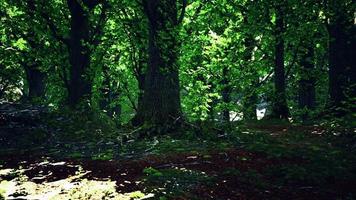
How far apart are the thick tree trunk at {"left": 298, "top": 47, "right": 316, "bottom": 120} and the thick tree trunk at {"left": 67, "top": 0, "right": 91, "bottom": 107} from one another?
11.2m

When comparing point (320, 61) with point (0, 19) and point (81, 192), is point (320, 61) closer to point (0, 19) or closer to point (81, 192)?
point (0, 19)

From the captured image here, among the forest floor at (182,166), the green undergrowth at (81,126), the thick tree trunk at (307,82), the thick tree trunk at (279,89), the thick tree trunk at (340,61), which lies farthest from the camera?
the thick tree trunk at (307,82)

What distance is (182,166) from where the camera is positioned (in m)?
8.02

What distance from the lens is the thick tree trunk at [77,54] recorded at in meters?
16.5

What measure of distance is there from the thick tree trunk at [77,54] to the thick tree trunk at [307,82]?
1121 cm

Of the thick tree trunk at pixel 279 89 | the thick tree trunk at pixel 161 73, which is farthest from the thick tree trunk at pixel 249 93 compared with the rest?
the thick tree trunk at pixel 161 73

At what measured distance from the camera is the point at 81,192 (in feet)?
20.8

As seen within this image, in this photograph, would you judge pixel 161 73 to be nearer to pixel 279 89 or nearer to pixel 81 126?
pixel 81 126

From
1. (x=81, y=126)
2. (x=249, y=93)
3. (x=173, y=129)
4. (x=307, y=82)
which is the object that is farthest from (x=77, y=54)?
(x=307, y=82)

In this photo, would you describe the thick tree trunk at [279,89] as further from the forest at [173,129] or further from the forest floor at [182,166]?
the forest floor at [182,166]

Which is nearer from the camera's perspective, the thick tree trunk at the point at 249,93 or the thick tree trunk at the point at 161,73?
the thick tree trunk at the point at 161,73

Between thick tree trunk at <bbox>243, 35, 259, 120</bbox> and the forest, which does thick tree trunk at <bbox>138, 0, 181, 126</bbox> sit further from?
thick tree trunk at <bbox>243, 35, 259, 120</bbox>

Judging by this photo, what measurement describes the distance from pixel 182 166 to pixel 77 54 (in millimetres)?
10342

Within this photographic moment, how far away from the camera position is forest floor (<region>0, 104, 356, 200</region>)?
635 cm
